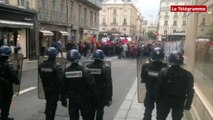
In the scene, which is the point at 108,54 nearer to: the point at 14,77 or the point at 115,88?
the point at 115,88

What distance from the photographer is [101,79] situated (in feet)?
20.4

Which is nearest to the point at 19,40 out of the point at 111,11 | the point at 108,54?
the point at 108,54

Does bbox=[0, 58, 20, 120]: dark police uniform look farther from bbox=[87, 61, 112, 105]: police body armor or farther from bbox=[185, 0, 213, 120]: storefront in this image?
bbox=[185, 0, 213, 120]: storefront

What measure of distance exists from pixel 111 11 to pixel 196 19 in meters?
102

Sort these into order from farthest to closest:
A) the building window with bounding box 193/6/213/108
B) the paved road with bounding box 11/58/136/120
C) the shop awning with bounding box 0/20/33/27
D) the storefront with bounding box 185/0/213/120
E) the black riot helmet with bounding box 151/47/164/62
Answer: the shop awning with bounding box 0/20/33/27, the paved road with bounding box 11/58/136/120, the black riot helmet with bounding box 151/47/164/62, the building window with bounding box 193/6/213/108, the storefront with bounding box 185/0/213/120

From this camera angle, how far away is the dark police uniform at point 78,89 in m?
5.56

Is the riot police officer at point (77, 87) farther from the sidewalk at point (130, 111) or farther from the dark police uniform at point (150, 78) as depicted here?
the sidewalk at point (130, 111)

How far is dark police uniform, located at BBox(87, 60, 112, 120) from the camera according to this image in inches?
243

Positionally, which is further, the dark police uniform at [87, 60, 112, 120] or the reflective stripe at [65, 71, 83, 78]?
the dark police uniform at [87, 60, 112, 120]

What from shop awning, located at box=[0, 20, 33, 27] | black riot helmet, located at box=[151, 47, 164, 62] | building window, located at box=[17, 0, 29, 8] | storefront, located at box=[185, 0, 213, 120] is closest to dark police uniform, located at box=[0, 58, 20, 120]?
black riot helmet, located at box=[151, 47, 164, 62]

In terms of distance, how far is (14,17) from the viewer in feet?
77.8

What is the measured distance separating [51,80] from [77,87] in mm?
1256

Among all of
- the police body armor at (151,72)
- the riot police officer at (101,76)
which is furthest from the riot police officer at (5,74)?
the police body armor at (151,72)

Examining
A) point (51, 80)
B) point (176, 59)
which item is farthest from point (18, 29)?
point (176, 59)
